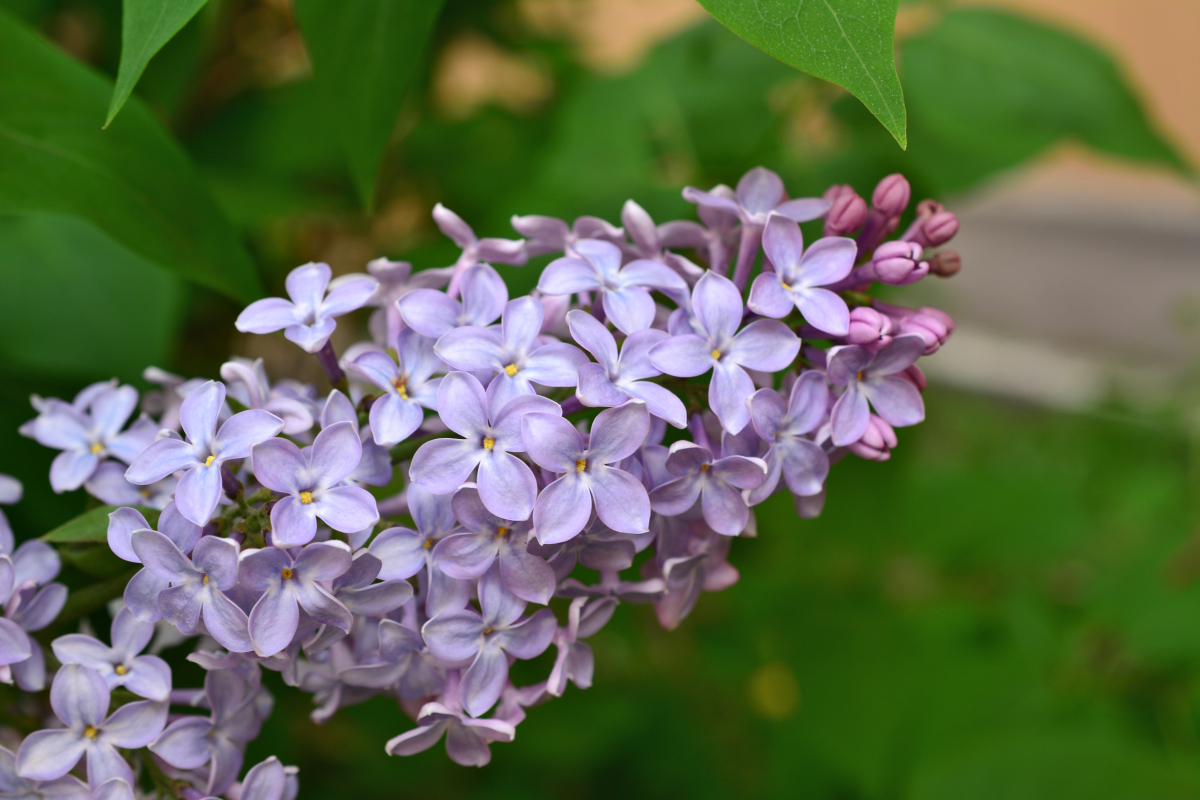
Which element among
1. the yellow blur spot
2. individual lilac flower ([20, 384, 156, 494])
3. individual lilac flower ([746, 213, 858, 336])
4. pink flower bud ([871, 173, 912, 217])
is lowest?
the yellow blur spot

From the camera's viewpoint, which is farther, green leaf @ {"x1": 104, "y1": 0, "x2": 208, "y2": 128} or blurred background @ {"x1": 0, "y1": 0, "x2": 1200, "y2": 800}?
blurred background @ {"x1": 0, "y1": 0, "x2": 1200, "y2": 800}

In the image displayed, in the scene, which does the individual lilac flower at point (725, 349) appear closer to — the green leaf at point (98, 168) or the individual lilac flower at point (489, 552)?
the individual lilac flower at point (489, 552)

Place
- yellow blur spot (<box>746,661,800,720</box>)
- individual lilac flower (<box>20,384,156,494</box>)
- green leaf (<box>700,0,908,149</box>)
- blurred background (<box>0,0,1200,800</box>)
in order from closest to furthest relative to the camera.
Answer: green leaf (<box>700,0,908,149</box>) → individual lilac flower (<box>20,384,156,494</box>) → blurred background (<box>0,0,1200,800</box>) → yellow blur spot (<box>746,661,800,720</box>)

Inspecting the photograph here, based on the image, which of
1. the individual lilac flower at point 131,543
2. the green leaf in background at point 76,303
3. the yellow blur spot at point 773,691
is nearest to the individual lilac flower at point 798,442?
the individual lilac flower at point 131,543

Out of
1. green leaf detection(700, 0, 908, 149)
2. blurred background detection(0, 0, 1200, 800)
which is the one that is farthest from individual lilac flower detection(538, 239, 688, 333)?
blurred background detection(0, 0, 1200, 800)

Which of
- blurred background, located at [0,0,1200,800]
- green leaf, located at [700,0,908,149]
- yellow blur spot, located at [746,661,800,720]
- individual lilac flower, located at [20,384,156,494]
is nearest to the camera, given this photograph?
green leaf, located at [700,0,908,149]

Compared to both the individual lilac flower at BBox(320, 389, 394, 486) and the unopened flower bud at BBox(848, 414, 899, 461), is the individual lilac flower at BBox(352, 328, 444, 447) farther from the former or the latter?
the unopened flower bud at BBox(848, 414, 899, 461)

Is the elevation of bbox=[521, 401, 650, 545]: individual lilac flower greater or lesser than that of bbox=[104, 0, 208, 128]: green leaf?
lesser

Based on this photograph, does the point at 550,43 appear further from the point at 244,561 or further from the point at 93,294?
the point at 244,561
